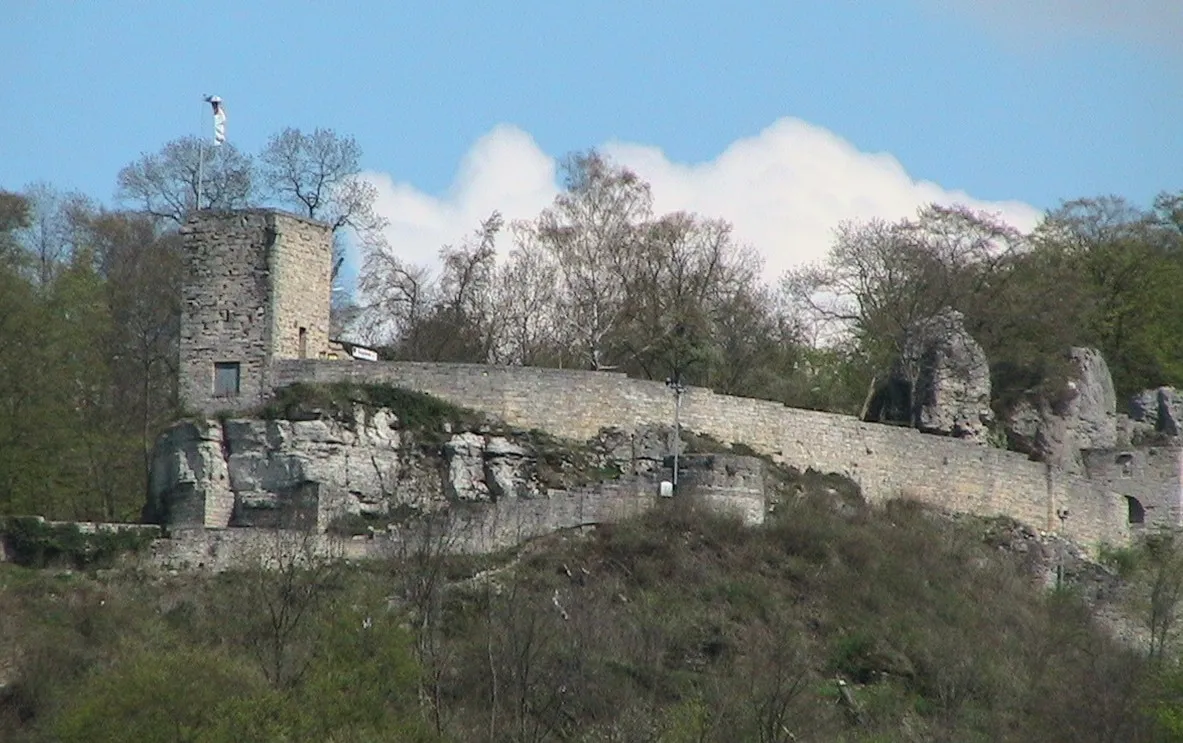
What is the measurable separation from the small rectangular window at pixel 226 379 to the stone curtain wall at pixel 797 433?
59 centimetres

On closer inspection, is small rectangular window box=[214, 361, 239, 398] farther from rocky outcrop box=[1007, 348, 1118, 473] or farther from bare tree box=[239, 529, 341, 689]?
rocky outcrop box=[1007, 348, 1118, 473]

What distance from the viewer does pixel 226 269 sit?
4972cm

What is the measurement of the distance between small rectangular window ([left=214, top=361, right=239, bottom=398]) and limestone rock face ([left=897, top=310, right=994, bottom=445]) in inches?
479

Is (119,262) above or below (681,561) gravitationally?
above

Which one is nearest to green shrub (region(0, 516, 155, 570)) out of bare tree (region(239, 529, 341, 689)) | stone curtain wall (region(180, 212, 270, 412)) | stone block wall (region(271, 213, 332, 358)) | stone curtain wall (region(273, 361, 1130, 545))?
bare tree (region(239, 529, 341, 689))

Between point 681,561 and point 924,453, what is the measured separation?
795cm

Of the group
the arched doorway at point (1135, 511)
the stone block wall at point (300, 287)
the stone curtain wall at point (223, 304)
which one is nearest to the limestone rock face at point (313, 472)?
the stone curtain wall at point (223, 304)

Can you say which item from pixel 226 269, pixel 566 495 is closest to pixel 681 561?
pixel 566 495

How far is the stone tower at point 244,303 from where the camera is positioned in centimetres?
4919

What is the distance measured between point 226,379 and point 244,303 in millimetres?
1179

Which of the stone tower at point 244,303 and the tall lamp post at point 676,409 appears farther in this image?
the tall lamp post at point 676,409

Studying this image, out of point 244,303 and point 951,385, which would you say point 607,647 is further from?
point 951,385

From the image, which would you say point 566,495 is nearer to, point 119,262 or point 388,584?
point 388,584

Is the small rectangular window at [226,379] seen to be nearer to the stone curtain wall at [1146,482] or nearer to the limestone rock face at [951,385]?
the limestone rock face at [951,385]
